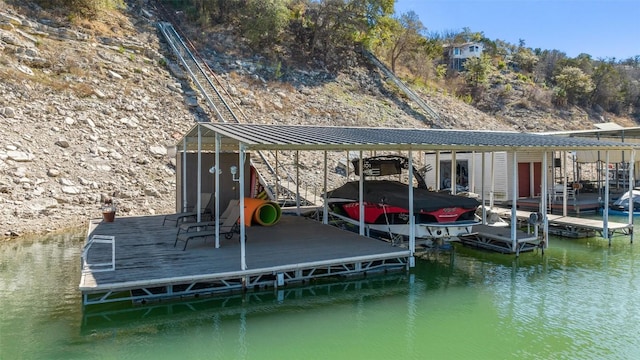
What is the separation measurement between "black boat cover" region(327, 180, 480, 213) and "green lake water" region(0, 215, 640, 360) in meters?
1.39

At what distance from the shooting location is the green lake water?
5828 millimetres

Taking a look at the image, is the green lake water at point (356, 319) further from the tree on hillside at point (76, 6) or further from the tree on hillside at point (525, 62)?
the tree on hillside at point (525, 62)

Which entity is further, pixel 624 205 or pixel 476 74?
pixel 476 74

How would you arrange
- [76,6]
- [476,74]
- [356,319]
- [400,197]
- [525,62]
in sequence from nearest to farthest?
[356,319], [400,197], [76,6], [476,74], [525,62]

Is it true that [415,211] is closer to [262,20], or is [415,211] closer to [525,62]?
[262,20]

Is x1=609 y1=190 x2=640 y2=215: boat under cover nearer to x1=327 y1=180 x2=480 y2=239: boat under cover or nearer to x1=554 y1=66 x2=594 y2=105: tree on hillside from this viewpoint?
x1=327 y1=180 x2=480 y2=239: boat under cover

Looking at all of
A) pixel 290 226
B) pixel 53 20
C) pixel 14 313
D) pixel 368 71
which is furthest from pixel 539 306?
pixel 368 71

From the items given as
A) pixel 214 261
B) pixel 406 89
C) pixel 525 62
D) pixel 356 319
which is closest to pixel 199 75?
pixel 406 89

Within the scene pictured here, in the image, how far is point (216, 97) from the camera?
22.1m

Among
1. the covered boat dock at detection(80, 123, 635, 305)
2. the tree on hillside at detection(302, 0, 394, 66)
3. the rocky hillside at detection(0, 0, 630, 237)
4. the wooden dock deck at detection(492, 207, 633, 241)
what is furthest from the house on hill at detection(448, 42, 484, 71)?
the covered boat dock at detection(80, 123, 635, 305)

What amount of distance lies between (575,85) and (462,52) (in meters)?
11.9

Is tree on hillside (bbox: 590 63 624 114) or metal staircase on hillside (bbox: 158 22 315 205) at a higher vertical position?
tree on hillside (bbox: 590 63 624 114)

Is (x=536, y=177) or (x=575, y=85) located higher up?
(x=575, y=85)

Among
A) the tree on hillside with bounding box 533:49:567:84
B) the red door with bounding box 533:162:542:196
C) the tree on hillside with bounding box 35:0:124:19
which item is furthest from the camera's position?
the tree on hillside with bounding box 533:49:567:84
